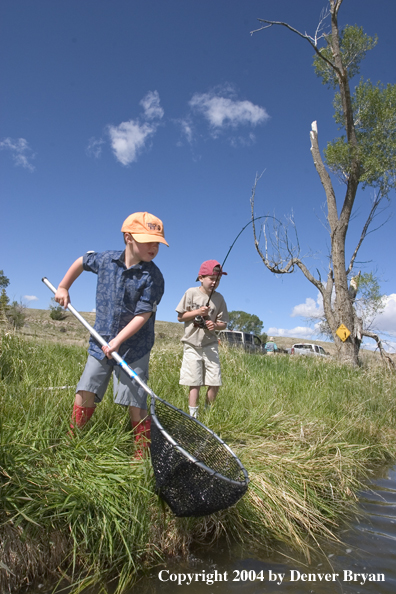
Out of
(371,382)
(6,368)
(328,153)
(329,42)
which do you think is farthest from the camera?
(328,153)

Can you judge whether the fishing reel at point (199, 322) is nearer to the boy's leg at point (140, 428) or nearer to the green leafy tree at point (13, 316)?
the boy's leg at point (140, 428)

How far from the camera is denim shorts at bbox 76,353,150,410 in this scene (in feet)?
8.73

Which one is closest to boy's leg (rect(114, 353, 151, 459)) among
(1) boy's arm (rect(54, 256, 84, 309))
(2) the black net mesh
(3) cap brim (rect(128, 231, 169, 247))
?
(2) the black net mesh

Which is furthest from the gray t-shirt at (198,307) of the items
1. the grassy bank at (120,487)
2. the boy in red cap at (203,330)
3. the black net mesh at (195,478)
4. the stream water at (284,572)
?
the stream water at (284,572)

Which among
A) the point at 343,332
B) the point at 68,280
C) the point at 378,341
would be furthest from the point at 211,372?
the point at 378,341

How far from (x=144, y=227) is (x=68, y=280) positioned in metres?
0.74

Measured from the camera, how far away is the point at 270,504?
2.59 meters

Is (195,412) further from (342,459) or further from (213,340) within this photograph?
(342,459)

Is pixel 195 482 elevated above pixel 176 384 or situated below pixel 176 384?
below

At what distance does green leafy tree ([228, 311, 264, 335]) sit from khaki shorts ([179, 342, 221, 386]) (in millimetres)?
53015

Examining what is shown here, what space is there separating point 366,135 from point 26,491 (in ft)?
45.8

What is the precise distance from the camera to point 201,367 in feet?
13.5

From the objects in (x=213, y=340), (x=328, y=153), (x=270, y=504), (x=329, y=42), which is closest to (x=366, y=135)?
(x=328, y=153)

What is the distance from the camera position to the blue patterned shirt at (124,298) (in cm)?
273
